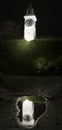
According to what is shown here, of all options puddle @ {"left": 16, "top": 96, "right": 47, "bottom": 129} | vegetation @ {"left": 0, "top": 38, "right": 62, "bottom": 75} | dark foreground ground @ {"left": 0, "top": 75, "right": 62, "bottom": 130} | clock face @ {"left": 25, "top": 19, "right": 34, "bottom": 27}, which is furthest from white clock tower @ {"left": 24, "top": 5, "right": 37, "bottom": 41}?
puddle @ {"left": 16, "top": 96, "right": 47, "bottom": 129}

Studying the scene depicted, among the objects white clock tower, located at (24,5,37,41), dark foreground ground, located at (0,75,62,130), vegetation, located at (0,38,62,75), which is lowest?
dark foreground ground, located at (0,75,62,130)

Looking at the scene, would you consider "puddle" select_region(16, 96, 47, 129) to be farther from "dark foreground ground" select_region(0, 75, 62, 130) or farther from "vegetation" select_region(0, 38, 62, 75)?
"vegetation" select_region(0, 38, 62, 75)

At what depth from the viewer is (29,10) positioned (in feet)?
97.5

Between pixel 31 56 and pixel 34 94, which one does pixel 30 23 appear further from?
pixel 34 94

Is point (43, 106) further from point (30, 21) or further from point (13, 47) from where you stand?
point (30, 21)

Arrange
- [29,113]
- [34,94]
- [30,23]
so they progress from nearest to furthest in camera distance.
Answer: [29,113], [34,94], [30,23]

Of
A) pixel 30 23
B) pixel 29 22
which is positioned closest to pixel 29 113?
pixel 30 23

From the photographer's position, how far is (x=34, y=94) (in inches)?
589

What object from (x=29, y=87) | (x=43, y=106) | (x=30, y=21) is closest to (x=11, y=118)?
(x=43, y=106)

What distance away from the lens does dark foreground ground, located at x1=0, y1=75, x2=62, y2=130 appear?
Result: 8420mm

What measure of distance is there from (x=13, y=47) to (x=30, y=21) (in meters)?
6.63

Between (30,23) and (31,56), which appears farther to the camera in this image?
(30,23)

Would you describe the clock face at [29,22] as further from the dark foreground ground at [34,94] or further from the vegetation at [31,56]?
the dark foreground ground at [34,94]

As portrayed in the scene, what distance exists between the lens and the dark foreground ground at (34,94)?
8420 mm
